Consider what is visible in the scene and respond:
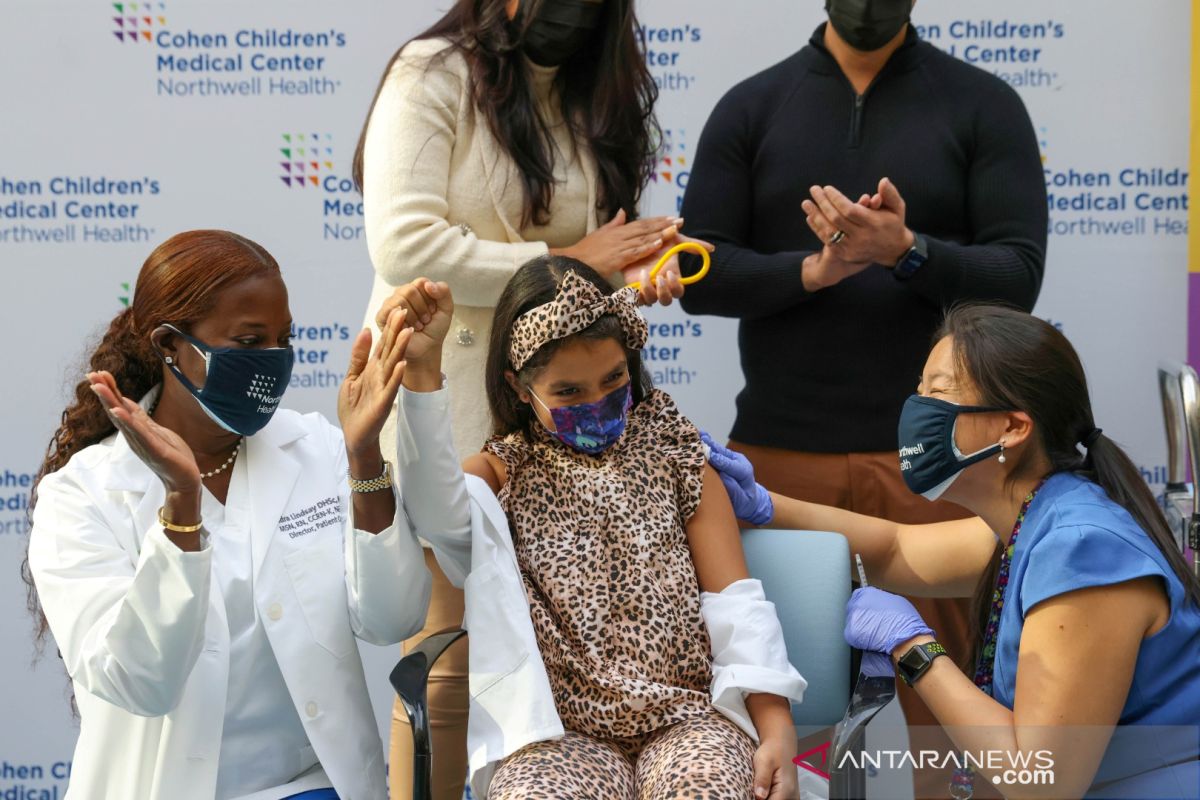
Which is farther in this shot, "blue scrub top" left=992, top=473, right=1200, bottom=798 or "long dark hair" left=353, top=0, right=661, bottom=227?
"long dark hair" left=353, top=0, right=661, bottom=227

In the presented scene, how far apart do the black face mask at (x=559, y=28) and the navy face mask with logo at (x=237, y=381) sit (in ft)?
3.57

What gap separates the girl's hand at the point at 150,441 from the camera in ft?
6.71

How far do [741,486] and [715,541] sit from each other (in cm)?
20

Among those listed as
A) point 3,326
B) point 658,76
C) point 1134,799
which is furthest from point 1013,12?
point 3,326

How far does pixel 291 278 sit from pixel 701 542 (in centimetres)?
211

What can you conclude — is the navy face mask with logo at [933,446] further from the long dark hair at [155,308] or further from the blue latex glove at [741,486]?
the long dark hair at [155,308]

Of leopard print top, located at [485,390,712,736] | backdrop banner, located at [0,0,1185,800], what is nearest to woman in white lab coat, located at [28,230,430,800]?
leopard print top, located at [485,390,712,736]

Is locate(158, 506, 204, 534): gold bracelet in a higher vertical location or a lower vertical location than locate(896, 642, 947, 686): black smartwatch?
higher

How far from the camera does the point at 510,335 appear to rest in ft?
9.09

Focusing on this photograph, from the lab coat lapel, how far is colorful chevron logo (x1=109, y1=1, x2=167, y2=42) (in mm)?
2188

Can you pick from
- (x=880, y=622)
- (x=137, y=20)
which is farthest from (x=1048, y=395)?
(x=137, y=20)

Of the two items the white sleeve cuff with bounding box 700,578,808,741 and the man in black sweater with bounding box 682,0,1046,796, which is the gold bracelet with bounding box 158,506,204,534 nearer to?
the white sleeve cuff with bounding box 700,578,808,741

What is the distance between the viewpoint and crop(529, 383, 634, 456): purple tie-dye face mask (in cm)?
266

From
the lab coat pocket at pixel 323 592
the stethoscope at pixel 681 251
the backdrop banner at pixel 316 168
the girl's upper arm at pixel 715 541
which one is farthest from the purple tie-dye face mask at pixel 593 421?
the backdrop banner at pixel 316 168
